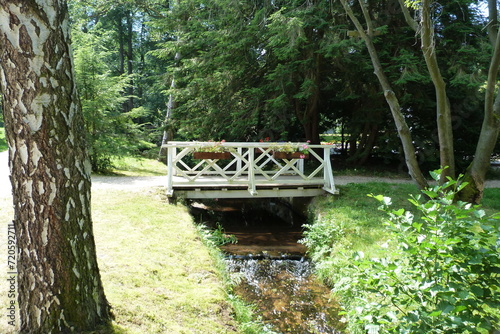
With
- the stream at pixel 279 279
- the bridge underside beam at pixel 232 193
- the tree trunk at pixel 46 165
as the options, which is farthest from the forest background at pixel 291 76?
the tree trunk at pixel 46 165

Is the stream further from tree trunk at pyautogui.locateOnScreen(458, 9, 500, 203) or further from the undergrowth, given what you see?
tree trunk at pyautogui.locateOnScreen(458, 9, 500, 203)

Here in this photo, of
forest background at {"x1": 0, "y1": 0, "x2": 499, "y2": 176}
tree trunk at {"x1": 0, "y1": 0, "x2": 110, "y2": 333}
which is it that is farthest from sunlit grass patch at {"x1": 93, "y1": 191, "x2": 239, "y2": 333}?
forest background at {"x1": 0, "y1": 0, "x2": 499, "y2": 176}

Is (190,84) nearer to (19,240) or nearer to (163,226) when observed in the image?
(163,226)

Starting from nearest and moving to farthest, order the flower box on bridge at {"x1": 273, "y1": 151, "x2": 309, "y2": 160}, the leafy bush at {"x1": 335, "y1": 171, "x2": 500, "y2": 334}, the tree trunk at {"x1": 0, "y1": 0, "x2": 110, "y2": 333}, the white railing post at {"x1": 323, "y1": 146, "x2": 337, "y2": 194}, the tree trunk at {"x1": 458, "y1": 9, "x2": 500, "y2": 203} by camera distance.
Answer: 1. the tree trunk at {"x1": 0, "y1": 0, "x2": 110, "y2": 333}
2. the leafy bush at {"x1": 335, "y1": 171, "x2": 500, "y2": 334}
3. the tree trunk at {"x1": 458, "y1": 9, "x2": 500, "y2": 203}
4. the flower box on bridge at {"x1": 273, "y1": 151, "x2": 309, "y2": 160}
5. the white railing post at {"x1": 323, "y1": 146, "x2": 337, "y2": 194}

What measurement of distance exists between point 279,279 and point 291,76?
7.51 m

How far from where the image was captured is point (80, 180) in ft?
7.51

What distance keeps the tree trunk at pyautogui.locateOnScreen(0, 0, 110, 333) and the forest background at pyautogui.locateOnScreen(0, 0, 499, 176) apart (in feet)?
26.8

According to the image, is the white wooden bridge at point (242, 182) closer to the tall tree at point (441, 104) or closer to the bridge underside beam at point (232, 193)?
the bridge underside beam at point (232, 193)

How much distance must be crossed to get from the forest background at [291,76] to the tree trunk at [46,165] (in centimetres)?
817

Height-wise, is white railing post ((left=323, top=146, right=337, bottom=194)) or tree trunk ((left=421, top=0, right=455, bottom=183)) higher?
tree trunk ((left=421, top=0, right=455, bottom=183))

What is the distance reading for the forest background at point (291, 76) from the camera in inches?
410

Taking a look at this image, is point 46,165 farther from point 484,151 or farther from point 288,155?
point 484,151

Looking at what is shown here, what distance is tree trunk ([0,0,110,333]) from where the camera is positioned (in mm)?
2033

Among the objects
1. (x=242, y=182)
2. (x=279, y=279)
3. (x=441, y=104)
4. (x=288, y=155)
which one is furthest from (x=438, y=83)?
(x=242, y=182)
